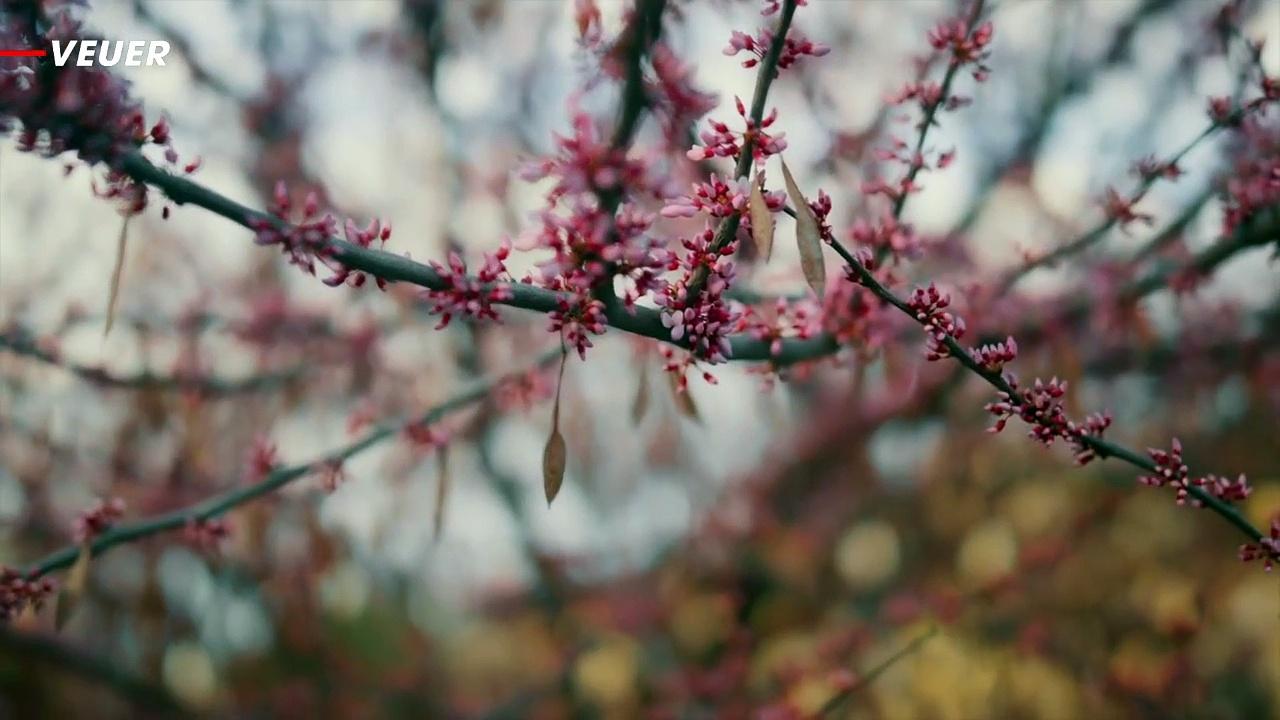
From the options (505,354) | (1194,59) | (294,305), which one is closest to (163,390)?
(294,305)

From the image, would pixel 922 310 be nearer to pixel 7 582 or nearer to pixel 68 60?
pixel 68 60

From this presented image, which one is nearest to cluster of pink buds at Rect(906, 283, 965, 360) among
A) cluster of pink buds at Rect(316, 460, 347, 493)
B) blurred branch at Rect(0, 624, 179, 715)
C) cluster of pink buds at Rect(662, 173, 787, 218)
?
cluster of pink buds at Rect(662, 173, 787, 218)

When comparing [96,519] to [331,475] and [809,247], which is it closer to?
[331,475]

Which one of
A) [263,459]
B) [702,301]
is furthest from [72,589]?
[702,301]

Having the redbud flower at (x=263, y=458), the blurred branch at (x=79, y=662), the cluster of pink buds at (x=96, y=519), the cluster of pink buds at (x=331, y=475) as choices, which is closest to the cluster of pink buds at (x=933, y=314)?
the cluster of pink buds at (x=331, y=475)

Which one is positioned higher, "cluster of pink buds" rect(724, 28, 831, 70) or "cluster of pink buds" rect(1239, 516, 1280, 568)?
"cluster of pink buds" rect(724, 28, 831, 70)

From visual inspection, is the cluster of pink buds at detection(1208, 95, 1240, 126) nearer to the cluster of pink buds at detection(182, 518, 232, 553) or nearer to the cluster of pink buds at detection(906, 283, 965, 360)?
the cluster of pink buds at detection(906, 283, 965, 360)
